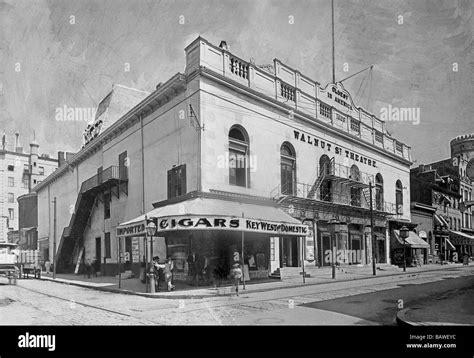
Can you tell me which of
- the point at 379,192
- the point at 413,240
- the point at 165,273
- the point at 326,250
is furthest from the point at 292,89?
the point at 413,240

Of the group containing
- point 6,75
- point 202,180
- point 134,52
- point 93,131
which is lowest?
point 202,180

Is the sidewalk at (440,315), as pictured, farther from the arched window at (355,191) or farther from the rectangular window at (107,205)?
the rectangular window at (107,205)

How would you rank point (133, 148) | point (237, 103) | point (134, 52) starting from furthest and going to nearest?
1. point (133, 148)
2. point (237, 103)
3. point (134, 52)

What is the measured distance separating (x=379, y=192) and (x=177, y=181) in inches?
681

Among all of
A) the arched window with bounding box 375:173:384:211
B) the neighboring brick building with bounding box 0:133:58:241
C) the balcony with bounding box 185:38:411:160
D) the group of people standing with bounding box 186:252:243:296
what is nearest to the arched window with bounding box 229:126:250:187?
the balcony with bounding box 185:38:411:160

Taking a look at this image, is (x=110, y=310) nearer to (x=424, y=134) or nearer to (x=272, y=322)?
(x=272, y=322)

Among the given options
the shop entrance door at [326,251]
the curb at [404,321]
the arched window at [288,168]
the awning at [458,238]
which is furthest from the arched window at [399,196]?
the curb at [404,321]

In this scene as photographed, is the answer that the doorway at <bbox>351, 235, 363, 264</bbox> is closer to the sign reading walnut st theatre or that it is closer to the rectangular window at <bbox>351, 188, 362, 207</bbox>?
the rectangular window at <bbox>351, 188, 362, 207</bbox>

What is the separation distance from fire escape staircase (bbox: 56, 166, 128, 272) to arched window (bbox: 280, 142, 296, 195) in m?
8.87

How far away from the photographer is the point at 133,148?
75.6ft

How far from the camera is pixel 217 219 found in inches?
600

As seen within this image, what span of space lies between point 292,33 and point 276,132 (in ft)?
39.4

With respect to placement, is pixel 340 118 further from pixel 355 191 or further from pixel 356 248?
pixel 356 248

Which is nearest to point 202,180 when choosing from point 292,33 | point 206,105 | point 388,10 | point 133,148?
point 206,105
